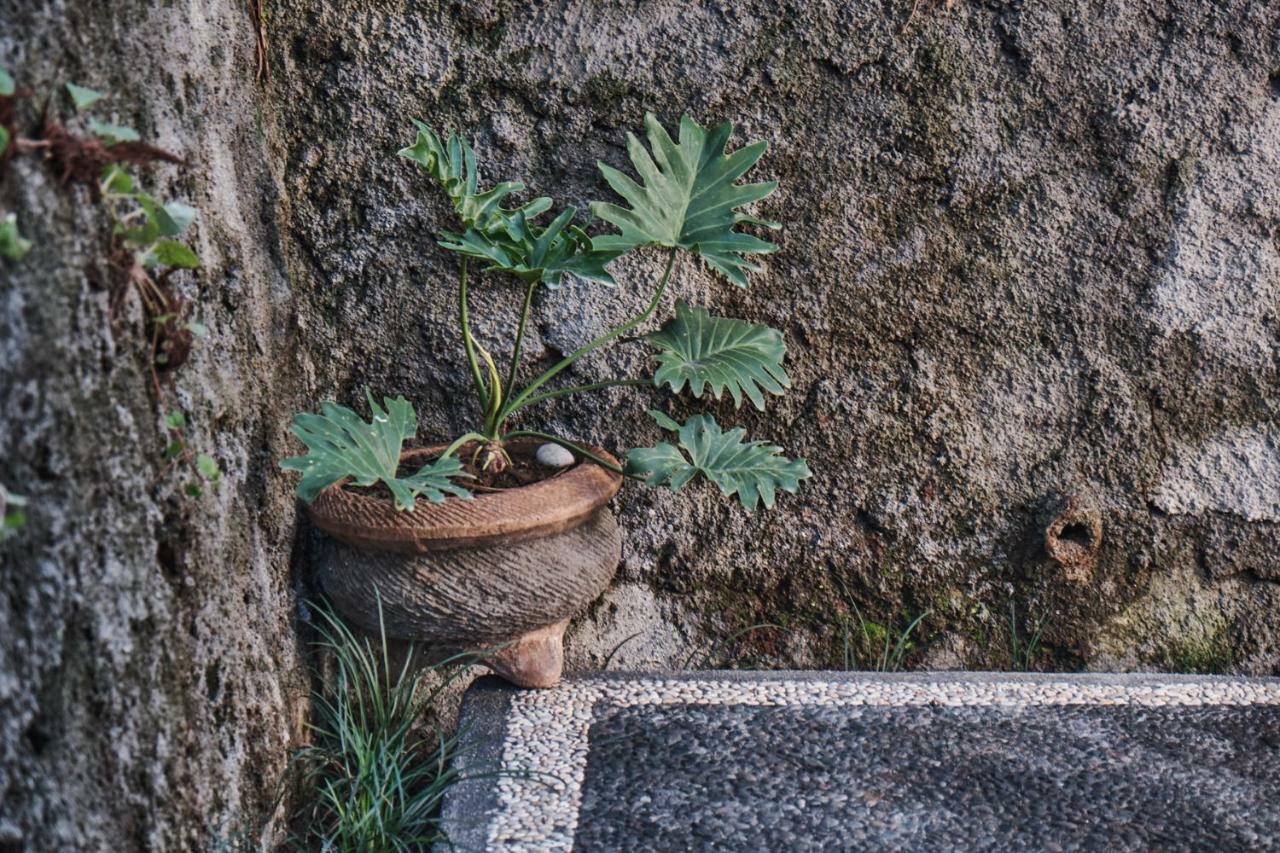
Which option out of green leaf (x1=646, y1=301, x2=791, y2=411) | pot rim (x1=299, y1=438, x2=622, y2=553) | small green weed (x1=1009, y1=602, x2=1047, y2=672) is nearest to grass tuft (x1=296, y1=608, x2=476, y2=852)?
pot rim (x1=299, y1=438, x2=622, y2=553)

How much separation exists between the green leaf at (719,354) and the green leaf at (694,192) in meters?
0.13

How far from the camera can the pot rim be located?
5.66 feet

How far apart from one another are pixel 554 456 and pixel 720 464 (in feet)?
0.95

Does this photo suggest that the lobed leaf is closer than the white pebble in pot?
Yes

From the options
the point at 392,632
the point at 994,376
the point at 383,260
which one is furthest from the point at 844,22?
the point at 392,632

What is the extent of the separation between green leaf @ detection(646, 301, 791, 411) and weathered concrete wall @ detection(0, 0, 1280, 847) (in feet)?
0.46

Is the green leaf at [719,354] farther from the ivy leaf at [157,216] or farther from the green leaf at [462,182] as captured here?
the ivy leaf at [157,216]

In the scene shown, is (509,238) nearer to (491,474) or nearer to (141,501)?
(491,474)

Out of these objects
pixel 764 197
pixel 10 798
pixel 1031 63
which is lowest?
pixel 10 798

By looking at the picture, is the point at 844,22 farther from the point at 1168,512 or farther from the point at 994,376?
the point at 1168,512

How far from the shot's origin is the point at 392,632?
6.04 feet

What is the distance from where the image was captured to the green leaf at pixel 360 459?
165 centimetres

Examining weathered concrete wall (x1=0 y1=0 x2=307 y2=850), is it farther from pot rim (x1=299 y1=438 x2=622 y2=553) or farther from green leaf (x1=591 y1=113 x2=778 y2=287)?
green leaf (x1=591 y1=113 x2=778 y2=287)

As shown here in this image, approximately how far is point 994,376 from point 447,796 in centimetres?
126
